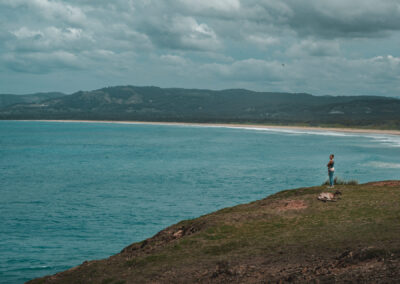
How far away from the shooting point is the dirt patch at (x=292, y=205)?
1866 cm

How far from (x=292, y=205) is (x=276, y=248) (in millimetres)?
4775

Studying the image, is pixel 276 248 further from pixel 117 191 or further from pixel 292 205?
pixel 117 191

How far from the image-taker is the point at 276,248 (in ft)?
47.3

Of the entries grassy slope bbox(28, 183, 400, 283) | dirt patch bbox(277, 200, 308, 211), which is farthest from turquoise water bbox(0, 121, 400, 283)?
dirt patch bbox(277, 200, 308, 211)

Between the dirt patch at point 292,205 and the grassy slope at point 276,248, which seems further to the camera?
the dirt patch at point 292,205

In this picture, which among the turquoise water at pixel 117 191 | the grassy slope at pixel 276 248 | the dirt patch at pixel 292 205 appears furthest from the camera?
the turquoise water at pixel 117 191

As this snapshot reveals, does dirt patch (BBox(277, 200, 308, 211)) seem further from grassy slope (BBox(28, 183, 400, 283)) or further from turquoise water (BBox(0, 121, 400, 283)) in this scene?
turquoise water (BBox(0, 121, 400, 283))

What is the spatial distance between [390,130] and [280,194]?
132 m

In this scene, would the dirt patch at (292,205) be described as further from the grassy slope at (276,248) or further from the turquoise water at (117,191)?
the turquoise water at (117,191)

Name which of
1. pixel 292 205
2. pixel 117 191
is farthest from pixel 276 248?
pixel 117 191

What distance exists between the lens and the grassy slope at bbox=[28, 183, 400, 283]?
12.2m

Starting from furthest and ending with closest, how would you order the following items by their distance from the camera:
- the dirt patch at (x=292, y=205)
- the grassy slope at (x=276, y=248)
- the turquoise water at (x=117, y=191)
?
1. the turquoise water at (x=117, y=191)
2. the dirt patch at (x=292, y=205)
3. the grassy slope at (x=276, y=248)

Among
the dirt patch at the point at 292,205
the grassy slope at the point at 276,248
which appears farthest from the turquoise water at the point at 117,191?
the dirt patch at the point at 292,205

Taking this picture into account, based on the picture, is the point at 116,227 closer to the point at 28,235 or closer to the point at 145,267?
the point at 28,235
